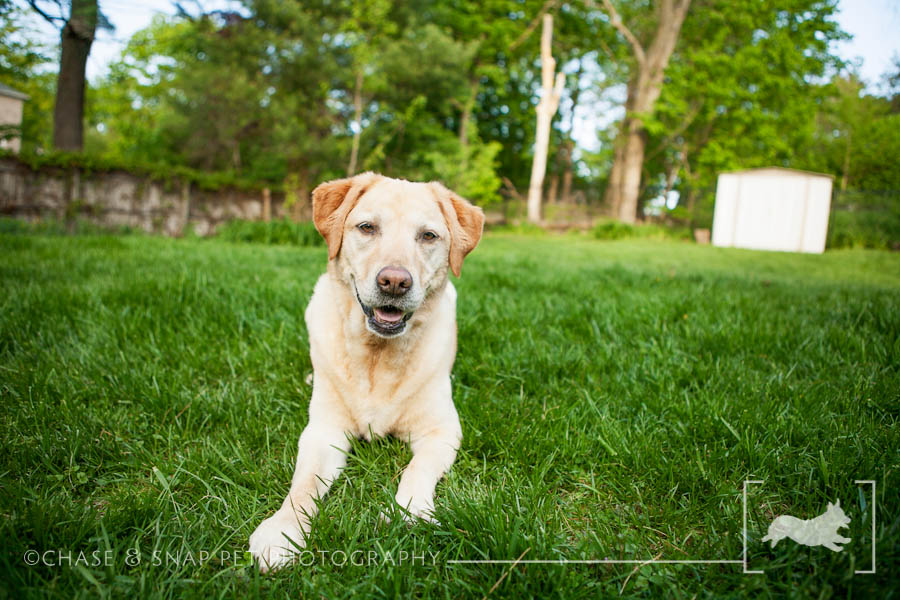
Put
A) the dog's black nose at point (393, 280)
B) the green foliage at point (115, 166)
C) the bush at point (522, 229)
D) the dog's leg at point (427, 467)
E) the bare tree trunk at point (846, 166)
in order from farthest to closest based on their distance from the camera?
the bare tree trunk at point (846, 166), the bush at point (522, 229), the green foliage at point (115, 166), the dog's black nose at point (393, 280), the dog's leg at point (427, 467)

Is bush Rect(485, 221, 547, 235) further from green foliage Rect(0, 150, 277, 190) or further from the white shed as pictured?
green foliage Rect(0, 150, 277, 190)

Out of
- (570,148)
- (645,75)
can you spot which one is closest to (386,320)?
(645,75)

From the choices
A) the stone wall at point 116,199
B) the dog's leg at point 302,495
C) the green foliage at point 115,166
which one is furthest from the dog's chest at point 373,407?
the green foliage at point 115,166

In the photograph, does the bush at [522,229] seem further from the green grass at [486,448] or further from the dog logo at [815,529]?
the dog logo at [815,529]

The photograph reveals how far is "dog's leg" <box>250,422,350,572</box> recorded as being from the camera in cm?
153

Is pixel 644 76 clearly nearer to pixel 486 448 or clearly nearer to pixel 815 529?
pixel 486 448

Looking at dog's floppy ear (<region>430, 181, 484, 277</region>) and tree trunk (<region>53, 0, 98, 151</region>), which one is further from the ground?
tree trunk (<region>53, 0, 98, 151</region>)

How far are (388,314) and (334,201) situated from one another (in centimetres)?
75

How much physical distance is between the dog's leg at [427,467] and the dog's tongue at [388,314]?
56cm

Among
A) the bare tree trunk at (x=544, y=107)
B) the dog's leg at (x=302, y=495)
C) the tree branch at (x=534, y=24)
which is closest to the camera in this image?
the dog's leg at (x=302, y=495)

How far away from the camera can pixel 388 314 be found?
2.24 metres

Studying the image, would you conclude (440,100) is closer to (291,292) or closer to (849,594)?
(291,292)

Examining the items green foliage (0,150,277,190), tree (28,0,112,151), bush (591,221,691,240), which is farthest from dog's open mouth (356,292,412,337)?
bush (591,221,691,240)

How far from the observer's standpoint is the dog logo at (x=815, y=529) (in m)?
1.42
